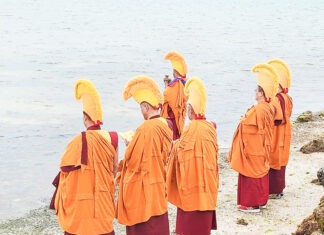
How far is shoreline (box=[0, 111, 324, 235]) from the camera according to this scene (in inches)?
382

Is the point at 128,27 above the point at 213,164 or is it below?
above

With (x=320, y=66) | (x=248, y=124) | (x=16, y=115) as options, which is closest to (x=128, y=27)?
(x=320, y=66)

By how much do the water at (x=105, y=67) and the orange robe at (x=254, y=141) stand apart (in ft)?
13.8

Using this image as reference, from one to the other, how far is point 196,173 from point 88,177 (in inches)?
74.0

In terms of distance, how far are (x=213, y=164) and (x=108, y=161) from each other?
6.13ft

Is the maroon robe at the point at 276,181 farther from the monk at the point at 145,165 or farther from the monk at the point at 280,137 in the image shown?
the monk at the point at 145,165

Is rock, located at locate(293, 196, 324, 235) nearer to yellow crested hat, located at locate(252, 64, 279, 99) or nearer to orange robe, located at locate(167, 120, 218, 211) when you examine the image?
orange robe, located at locate(167, 120, 218, 211)

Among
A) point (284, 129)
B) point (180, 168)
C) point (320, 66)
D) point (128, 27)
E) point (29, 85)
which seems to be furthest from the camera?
point (128, 27)

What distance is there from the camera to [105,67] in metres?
33.1

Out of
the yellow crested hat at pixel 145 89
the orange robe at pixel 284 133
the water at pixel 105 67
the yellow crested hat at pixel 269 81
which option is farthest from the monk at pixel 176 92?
the yellow crested hat at pixel 145 89

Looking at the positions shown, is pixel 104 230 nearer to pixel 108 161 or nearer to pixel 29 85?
pixel 108 161

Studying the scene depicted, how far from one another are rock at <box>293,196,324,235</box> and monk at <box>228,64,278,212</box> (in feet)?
8.57

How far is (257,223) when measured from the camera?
387 inches

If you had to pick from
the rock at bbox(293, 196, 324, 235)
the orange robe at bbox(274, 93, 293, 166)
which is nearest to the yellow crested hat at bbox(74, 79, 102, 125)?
the rock at bbox(293, 196, 324, 235)
